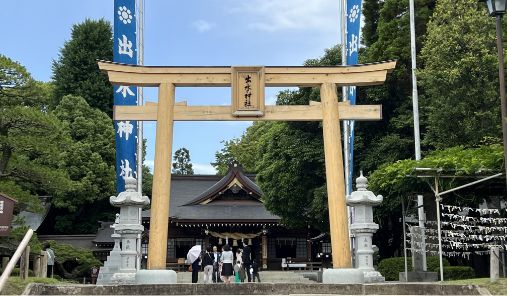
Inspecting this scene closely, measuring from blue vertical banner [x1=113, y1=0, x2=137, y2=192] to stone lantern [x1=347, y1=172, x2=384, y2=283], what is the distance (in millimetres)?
6864

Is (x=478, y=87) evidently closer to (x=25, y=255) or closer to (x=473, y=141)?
(x=473, y=141)

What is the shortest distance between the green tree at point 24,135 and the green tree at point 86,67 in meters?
26.1

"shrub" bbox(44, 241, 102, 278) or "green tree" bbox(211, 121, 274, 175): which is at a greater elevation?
"green tree" bbox(211, 121, 274, 175)

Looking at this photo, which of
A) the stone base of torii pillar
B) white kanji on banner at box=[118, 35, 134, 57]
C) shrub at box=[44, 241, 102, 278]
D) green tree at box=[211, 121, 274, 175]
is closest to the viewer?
the stone base of torii pillar

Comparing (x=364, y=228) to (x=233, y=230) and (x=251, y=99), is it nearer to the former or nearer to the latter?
(x=251, y=99)

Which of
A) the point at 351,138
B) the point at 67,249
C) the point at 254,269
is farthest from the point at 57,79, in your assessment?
the point at 351,138

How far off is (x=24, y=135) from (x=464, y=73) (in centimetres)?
1355

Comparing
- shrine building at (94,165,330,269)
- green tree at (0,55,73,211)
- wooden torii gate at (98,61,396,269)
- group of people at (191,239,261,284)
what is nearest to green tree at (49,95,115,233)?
shrine building at (94,165,330,269)

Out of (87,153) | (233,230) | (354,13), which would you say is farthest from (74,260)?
(354,13)

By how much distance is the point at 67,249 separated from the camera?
29844 mm

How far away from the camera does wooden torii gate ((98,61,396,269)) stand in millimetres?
13195

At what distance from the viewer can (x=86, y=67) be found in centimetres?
4550

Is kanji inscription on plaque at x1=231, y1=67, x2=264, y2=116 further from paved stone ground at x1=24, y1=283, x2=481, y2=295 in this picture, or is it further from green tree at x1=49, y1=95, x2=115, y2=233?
green tree at x1=49, y1=95, x2=115, y2=233

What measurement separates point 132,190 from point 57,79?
3330 centimetres
